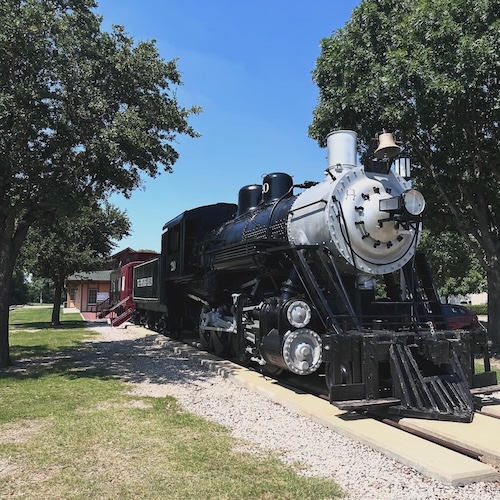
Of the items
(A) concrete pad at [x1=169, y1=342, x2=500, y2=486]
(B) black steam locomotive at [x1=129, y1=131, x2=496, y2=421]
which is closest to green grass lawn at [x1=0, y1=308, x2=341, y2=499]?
(A) concrete pad at [x1=169, y1=342, x2=500, y2=486]

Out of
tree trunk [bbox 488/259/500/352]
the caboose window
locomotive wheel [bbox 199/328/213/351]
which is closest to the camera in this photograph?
locomotive wheel [bbox 199/328/213/351]

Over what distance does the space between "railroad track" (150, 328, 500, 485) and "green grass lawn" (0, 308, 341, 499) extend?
34.9 inches

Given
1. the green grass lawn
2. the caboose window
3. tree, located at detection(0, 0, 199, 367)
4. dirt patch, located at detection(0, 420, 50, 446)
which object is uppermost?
tree, located at detection(0, 0, 199, 367)

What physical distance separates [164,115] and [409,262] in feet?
21.5

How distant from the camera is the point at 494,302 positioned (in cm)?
1301

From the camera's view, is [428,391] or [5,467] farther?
[428,391]

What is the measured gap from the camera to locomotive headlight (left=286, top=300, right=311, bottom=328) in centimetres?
664

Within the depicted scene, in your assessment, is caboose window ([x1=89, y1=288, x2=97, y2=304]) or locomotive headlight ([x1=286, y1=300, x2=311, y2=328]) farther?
caboose window ([x1=89, y1=288, x2=97, y2=304])

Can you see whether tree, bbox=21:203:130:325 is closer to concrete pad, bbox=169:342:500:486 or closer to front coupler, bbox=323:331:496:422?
concrete pad, bbox=169:342:500:486

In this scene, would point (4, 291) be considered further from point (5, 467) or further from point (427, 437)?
point (427, 437)

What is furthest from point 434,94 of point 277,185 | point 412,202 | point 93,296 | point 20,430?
point 93,296

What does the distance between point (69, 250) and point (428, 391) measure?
1999 centimetres

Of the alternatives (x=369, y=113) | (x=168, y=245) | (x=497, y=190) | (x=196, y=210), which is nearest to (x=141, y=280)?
(x=168, y=245)

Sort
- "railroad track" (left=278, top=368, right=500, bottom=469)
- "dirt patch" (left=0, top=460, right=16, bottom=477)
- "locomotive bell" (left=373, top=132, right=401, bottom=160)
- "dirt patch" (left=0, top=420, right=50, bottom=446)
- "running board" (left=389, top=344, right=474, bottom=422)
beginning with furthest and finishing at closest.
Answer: "locomotive bell" (left=373, top=132, right=401, bottom=160) → "running board" (left=389, top=344, right=474, bottom=422) → "dirt patch" (left=0, top=420, right=50, bottom=446) → "railroad track" (left=278, top=368, right=500, bottom=469) → "dirt patch" (left=0, top=460, right=16, bottom=477)
